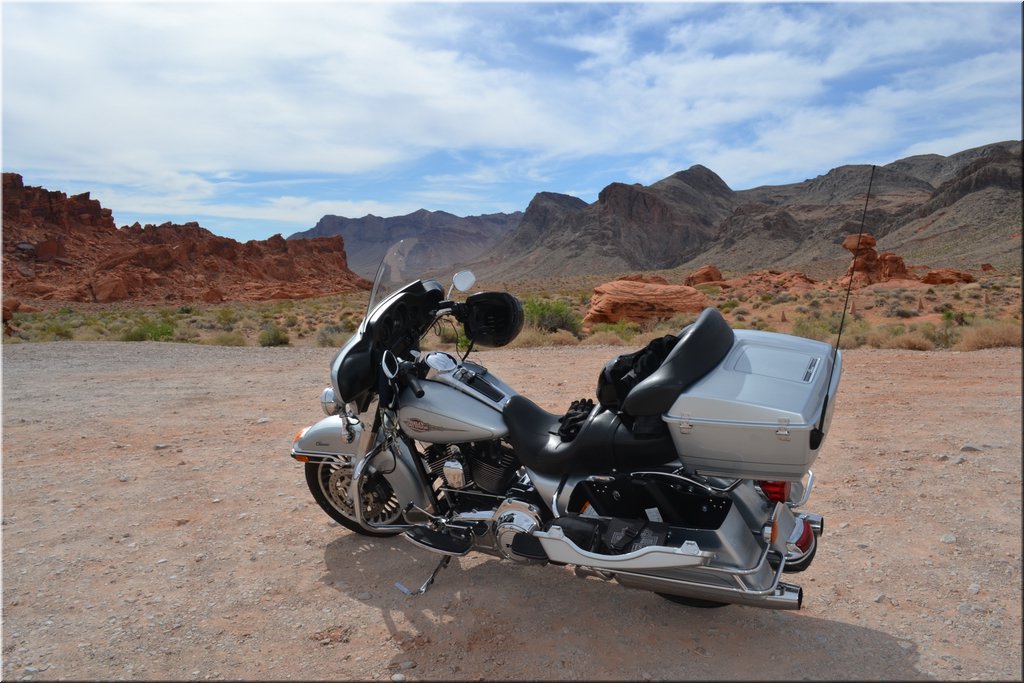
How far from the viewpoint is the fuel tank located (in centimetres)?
341

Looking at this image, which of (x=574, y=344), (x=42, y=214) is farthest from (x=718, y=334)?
(x=42, y=214)

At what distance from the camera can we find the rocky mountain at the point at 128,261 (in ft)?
204

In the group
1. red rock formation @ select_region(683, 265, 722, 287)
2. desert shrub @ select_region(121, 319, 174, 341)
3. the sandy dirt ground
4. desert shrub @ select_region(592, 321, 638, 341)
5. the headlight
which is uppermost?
red rock formation @ select_region(683, 265, 722, 287)

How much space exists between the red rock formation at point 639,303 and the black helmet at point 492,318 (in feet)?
57.7

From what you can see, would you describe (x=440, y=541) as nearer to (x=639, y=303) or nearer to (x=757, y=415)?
(x=757, y=415)

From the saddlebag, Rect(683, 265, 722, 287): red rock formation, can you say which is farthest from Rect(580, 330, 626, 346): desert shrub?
Rect(683, 265, 722, 287): red rock formation

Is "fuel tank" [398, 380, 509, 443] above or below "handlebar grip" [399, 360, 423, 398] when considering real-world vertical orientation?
below

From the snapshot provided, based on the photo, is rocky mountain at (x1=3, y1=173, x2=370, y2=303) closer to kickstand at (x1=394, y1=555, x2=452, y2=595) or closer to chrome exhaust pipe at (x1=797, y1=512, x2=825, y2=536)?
kickstand at (x1=394, y1=555, x2=452, y2=595)

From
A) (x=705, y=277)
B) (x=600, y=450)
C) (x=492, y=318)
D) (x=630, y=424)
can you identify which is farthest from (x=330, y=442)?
(x=705, y=277)

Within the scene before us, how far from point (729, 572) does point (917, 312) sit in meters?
20.8

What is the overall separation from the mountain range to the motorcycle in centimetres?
4155

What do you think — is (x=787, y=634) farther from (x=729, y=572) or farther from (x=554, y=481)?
(x=554, y=481)

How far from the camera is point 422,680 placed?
2.89 meters

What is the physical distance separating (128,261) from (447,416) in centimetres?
7780
